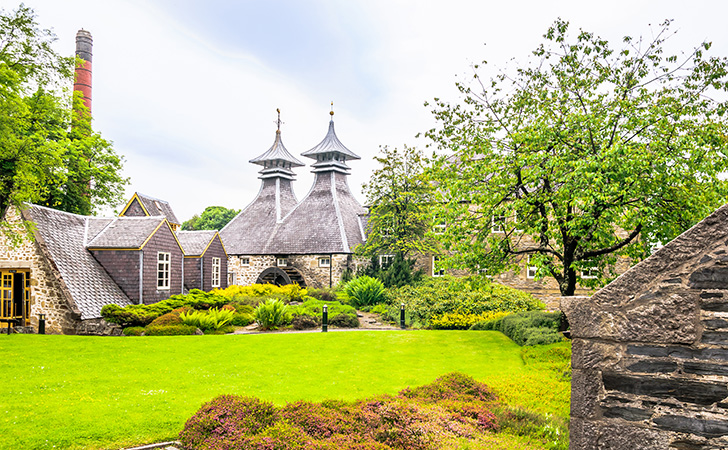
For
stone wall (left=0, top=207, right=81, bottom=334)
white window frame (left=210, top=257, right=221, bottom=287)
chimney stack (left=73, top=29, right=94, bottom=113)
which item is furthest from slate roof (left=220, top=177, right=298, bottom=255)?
stone wall (left=0, top=207, right=81, bottom=334)

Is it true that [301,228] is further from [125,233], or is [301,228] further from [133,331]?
[133,331]

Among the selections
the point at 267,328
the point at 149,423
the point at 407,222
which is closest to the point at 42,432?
the point at 149,423

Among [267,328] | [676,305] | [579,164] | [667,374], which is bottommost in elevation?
[267,328]

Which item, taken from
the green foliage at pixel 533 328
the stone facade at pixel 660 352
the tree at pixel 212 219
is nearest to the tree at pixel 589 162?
the green foliage at pixel 533 328

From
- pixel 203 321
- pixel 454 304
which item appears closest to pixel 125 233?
pixel 203 321

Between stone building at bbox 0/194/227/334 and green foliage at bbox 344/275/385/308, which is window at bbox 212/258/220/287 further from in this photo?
green foliage at bbox 344/275/385/308

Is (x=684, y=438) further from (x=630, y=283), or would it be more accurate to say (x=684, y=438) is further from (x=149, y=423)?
(x=149, y=423)

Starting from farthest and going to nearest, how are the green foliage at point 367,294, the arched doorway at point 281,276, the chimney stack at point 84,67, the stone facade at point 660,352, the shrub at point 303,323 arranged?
the chimney stack at point 84,67
the arched doorway at point 281,276
the green foliage at point 367,294
the shrub at point 303,323
the stone facade at point 660,352

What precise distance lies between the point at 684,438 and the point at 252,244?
1299 inches

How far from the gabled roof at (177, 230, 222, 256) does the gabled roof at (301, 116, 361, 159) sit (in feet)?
36.5

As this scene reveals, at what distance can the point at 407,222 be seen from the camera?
28.2 meters

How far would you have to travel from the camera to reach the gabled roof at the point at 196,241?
2881 centimetres

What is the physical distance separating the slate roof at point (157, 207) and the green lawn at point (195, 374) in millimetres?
19495

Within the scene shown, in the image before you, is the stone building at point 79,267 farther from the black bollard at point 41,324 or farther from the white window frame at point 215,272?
the white window frame at point 215,272
